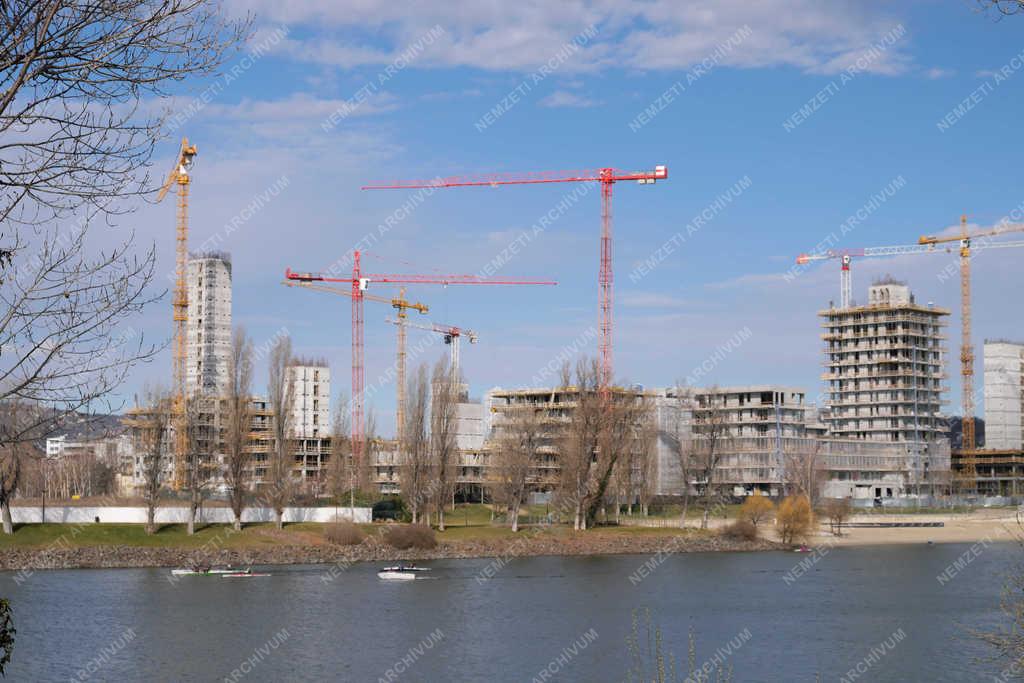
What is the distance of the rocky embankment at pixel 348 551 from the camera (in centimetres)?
6800

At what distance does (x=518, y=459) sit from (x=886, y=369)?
319 ft

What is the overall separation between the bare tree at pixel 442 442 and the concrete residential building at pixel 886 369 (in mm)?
94703

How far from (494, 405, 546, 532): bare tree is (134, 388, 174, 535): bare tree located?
25.9 meters

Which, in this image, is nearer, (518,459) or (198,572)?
(198,572)

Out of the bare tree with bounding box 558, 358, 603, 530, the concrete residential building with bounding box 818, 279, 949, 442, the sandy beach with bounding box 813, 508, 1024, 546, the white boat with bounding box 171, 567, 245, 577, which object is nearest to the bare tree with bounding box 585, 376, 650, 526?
the bare tree with bounding box 558, 358, 603, 530

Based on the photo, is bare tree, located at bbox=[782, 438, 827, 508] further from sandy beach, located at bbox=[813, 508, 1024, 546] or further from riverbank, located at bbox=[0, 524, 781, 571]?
riverbank, located at bbox=[0, 524, 781, 571]

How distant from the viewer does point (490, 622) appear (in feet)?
161

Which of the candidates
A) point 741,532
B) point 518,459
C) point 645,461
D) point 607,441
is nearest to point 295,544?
point 518,459

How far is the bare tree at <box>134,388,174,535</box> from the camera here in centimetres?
7325

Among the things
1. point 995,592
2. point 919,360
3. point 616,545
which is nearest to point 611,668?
point 995,592

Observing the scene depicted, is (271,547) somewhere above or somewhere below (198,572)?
above

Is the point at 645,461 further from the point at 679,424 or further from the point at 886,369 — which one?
the point at 886,369

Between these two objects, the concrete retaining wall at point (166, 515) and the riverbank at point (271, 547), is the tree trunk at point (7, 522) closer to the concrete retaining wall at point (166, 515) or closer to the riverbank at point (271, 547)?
the riverbank at point (271, 547)

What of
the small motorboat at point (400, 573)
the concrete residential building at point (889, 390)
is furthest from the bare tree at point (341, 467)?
the concrete residential building at point (889, 390)
